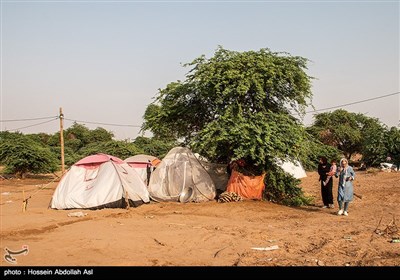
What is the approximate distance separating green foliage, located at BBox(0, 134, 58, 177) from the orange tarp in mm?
18916

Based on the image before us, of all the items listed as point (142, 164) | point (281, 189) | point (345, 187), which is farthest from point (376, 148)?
point (345, 187)

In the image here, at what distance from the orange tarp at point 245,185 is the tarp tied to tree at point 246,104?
58 cm

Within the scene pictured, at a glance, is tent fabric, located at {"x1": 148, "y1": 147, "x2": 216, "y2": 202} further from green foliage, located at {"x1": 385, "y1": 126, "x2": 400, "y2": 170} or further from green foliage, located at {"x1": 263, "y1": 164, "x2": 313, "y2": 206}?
green foliage, located at {"x1": 385, "y1": 126, "x2": 400, "y2": 170}

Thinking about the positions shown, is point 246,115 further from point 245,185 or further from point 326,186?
point 326,186

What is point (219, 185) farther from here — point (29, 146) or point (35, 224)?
point (29, 146)

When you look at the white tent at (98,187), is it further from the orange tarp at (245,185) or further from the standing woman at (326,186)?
the standing woman at (326,186)

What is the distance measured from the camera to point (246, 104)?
609 inches

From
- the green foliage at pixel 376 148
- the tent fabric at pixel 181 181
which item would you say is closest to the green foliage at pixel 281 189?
the tent fabric at pixel 181 181

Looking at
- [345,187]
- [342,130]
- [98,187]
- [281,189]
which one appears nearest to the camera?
[345,187]

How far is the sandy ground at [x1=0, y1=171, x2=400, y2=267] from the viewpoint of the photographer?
6711mm

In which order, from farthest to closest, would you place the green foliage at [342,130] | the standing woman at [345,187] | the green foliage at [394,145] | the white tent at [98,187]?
the green foliage at [342,130] < the green foliage at [394,145] < the white tent at [98,187] < the standing woman at [345,187]

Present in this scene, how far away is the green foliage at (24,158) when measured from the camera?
28.4 meters

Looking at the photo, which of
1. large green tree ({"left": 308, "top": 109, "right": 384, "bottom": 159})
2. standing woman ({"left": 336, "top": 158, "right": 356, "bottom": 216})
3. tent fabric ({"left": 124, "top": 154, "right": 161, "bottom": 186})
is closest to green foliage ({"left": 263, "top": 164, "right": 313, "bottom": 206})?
standing woman ({"left": 336, "top": 158, "right": 356, "bottom": 216})

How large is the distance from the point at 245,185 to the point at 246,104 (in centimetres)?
311
